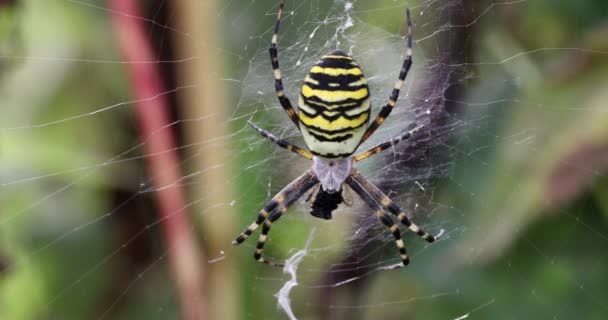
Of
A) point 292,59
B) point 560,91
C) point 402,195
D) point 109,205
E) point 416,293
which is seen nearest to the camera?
point 560,91

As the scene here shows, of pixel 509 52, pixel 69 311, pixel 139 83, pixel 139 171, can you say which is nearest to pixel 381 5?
pixel 509 52

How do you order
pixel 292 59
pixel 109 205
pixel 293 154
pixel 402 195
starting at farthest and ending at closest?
pixel 402 195, pixel 293 154, pixel 292 59, pixel 109 205

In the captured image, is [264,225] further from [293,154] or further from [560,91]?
[560,91]

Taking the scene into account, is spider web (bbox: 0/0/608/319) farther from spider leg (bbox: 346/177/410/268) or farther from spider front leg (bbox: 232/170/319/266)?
spider leg (bbox: 346/177/410/268)

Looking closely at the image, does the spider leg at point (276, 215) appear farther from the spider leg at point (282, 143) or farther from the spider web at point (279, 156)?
the spider leg at point (282, 143)

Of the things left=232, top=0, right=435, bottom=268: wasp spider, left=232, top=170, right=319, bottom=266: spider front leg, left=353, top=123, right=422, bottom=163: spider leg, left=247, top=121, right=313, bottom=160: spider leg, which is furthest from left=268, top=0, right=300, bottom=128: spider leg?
left=232, top=170, right=319, bottom=266: spider front leg

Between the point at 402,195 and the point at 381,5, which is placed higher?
the point at 381,5

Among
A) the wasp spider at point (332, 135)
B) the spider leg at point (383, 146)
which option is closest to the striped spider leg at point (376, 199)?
the wasp spider at point (332, 135)

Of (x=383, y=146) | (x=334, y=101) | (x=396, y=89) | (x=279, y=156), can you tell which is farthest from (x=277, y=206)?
(x=334, y=101)
